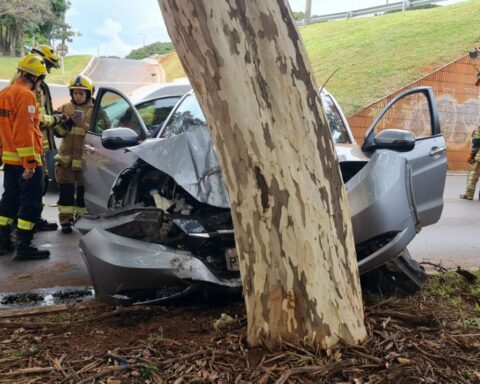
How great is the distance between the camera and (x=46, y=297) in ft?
14.1

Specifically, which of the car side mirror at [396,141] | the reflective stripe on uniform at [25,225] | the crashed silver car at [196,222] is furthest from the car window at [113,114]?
the car side mirror at [396,141]

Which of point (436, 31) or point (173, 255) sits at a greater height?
point (436, 31)

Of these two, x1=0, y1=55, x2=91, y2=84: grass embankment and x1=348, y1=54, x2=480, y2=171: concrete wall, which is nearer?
x1=348, y1=54, x2=480, y2=171: concrete wall

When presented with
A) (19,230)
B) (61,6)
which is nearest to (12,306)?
(19,230)

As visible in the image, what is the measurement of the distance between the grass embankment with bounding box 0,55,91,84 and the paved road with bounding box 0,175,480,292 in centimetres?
2342

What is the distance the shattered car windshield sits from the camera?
461 cm

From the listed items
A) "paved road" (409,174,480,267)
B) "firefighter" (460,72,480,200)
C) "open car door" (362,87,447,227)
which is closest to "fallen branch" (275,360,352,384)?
"open car door" (362,87,447,227)

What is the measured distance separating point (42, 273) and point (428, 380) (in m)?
3.78

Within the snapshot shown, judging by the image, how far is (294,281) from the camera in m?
2.37

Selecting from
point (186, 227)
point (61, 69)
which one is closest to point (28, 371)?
point (186, 227)

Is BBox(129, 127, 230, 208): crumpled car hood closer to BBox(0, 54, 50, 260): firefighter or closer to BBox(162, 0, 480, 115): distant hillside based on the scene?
BBox(0, 54, 50, 260): firefighter

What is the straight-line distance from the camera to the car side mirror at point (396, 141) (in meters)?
4.05

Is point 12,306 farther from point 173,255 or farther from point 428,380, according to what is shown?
point 428,380

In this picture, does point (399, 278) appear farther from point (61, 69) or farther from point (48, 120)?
point (61, 69)
